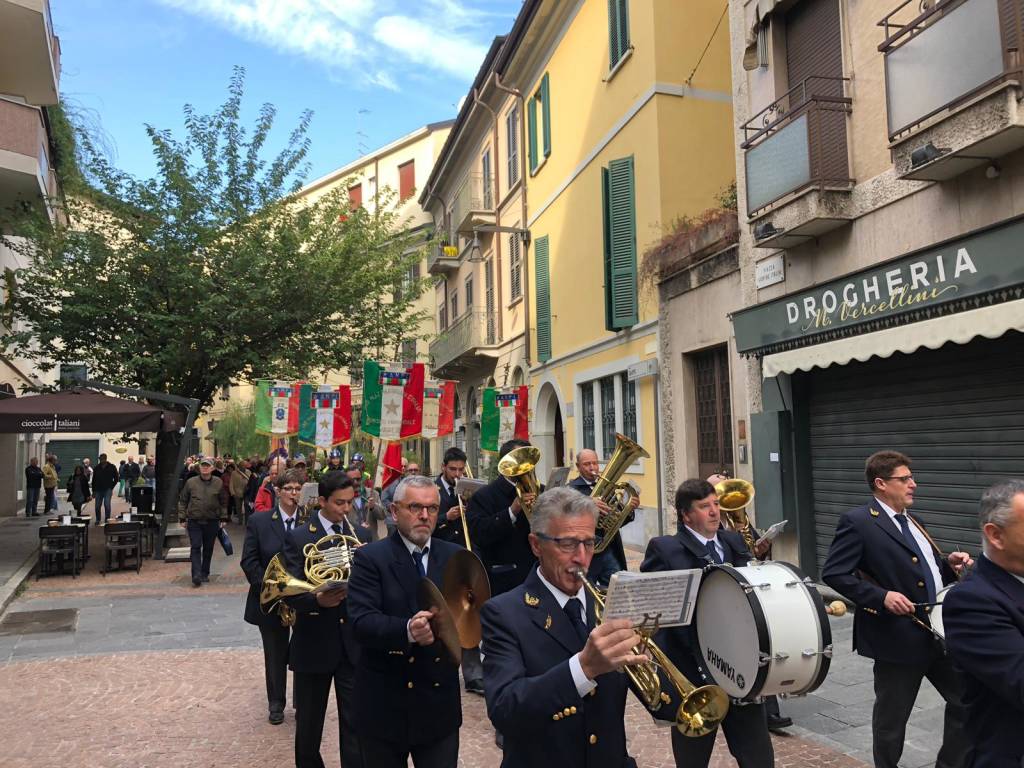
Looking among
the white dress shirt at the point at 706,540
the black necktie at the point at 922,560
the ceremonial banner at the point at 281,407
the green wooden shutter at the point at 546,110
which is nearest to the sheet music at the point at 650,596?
the white dress shirt at the point at 706,540

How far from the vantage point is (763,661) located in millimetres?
3785

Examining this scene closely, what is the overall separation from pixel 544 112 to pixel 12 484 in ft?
61.9

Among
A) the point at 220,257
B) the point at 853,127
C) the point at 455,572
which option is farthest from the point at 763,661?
the point at 220,257

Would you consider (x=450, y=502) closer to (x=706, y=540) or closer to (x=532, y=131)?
(x=706, y=540)

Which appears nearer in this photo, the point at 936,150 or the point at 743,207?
the point at 936,150

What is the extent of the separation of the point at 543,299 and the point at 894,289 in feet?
40.4

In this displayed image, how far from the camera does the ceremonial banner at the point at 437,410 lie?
14484mm

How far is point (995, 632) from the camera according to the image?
2.72 m

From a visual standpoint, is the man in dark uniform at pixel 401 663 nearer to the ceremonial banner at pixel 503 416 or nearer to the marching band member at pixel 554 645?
the marching band member at pixel 554 645

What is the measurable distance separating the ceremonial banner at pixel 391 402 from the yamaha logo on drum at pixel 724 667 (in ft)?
32.4

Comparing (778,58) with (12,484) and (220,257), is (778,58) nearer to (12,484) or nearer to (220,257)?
(220,257)

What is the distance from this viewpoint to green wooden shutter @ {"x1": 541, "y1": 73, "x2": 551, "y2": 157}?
19875 mm

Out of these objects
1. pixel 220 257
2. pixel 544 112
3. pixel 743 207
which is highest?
pixel 544 112

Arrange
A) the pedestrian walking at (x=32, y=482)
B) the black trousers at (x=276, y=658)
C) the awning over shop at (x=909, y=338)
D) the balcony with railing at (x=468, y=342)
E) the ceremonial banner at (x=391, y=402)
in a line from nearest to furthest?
the black trousers at (x=276, y=658), the awning over shop at (x=909, y=338), the ceremonial banner at (x=391, y=402), the balcony with railing at (x=468, y=342), the pedestrian walking at (x=32, y=482)
